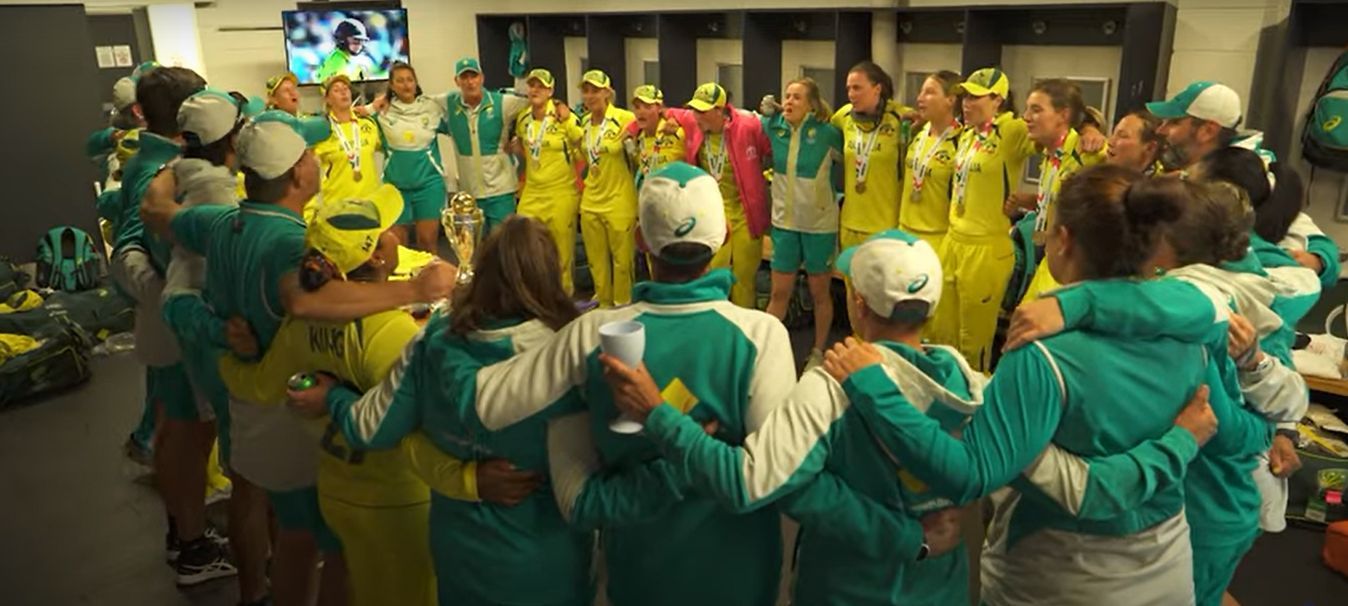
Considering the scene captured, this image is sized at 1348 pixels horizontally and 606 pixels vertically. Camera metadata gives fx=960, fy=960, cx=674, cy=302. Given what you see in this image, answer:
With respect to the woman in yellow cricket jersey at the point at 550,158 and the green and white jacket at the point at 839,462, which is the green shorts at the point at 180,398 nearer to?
the green and white jacket at the point at 839,462

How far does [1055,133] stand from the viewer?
13.0 feet

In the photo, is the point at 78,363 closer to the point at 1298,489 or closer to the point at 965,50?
the point at 965,50

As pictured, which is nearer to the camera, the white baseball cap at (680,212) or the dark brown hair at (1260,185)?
the white baseball cap at (680,212)

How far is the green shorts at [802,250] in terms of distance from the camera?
16.9ft

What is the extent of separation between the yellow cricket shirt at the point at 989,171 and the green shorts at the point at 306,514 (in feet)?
9.87

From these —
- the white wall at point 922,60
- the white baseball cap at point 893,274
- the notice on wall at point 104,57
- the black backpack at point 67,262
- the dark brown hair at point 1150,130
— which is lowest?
the black backpack at point 67,262

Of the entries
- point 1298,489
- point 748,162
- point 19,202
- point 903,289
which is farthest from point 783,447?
point 19,202

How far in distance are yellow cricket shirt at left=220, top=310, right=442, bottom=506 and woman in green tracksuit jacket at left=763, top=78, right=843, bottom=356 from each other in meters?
3.28

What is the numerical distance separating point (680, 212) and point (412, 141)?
4.89 meters

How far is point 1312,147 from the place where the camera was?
424 centimetres

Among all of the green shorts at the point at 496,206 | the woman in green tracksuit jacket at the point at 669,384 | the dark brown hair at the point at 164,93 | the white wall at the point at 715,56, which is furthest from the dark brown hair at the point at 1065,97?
the green shorts at the point at 496,206

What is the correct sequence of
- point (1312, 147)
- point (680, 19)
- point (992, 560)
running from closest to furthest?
1. point (992, 560)
2. point (1312, 147)
3. point (680, 19)

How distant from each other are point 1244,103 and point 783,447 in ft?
13.0

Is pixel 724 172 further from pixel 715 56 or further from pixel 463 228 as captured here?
pixel 715 56
